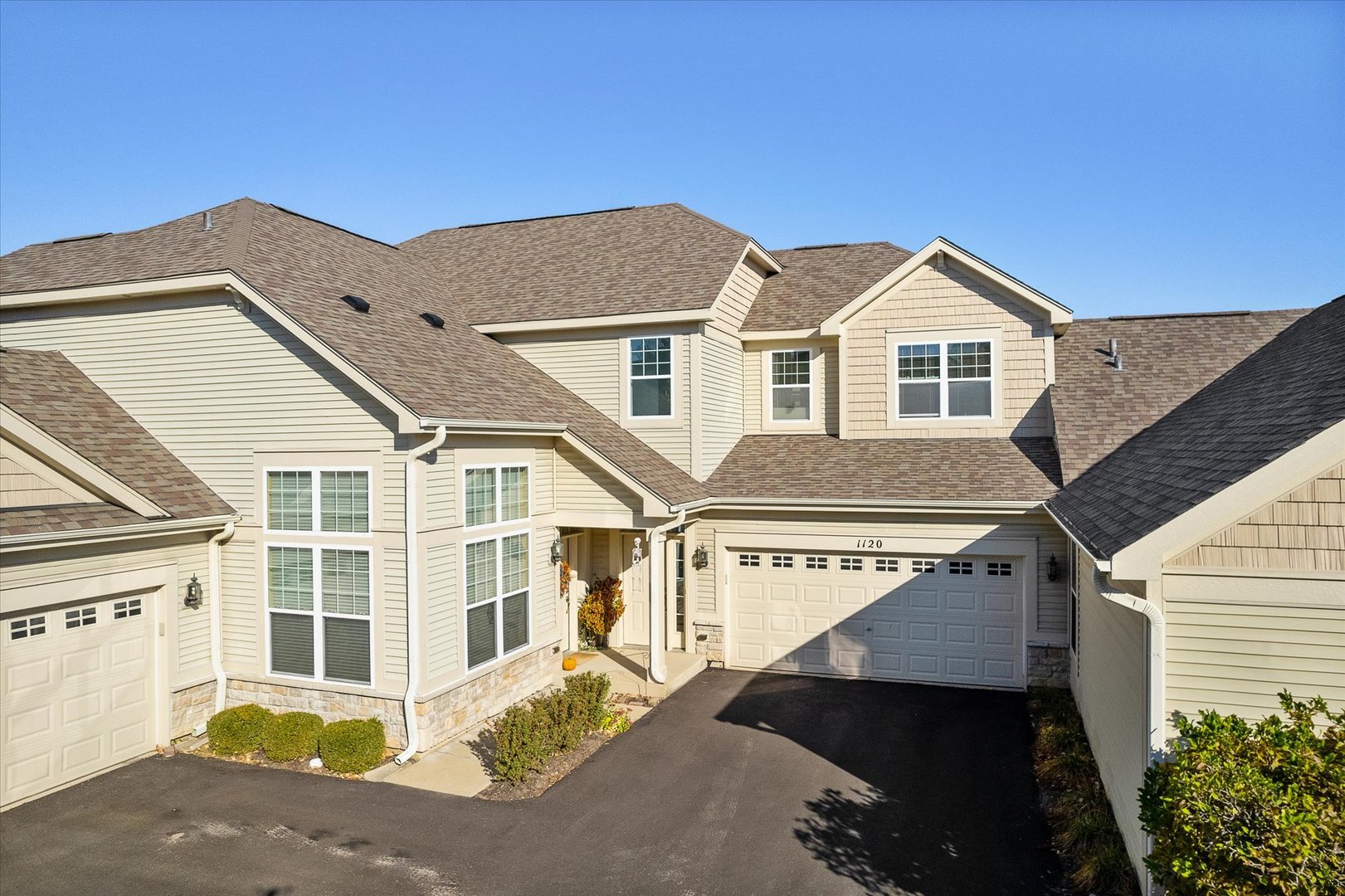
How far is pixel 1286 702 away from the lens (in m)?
6.43

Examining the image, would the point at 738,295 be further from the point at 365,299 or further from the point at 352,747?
the point at 352,747

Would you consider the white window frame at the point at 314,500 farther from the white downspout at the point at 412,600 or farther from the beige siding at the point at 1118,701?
the beige siding at the point at 1118,701

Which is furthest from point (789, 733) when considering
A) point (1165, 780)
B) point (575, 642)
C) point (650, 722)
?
point (1165, 780)

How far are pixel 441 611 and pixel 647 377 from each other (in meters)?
6.37

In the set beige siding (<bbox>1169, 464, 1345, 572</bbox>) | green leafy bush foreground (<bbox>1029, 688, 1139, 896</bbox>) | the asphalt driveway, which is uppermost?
beige siding (<bbox>1169, 464, 1345, 572</bbox>)

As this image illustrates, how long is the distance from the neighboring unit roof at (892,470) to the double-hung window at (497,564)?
12.9ft

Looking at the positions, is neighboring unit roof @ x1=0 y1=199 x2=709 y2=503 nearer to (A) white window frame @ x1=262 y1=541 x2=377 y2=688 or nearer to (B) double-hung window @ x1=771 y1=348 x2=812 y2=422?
(A) white window frame @ x1=262 y1=541 x2=377 y2=688

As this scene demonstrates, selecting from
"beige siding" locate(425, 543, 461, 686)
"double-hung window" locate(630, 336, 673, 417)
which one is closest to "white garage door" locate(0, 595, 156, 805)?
"beige siding" locate(425, 543, 461, 686)

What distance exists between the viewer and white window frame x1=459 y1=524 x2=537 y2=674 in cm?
1198

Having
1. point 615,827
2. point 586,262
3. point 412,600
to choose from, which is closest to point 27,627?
point 412,600

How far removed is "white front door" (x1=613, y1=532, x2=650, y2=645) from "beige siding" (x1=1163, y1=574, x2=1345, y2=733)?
1064 cm

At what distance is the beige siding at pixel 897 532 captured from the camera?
14.1m

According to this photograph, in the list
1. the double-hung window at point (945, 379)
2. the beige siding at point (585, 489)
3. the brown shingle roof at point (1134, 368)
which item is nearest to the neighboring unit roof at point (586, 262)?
the beige siding at point (585, 489)

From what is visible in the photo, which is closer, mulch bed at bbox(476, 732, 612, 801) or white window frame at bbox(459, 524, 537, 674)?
mulch bed at bbox(476, 732, 612, 801)
